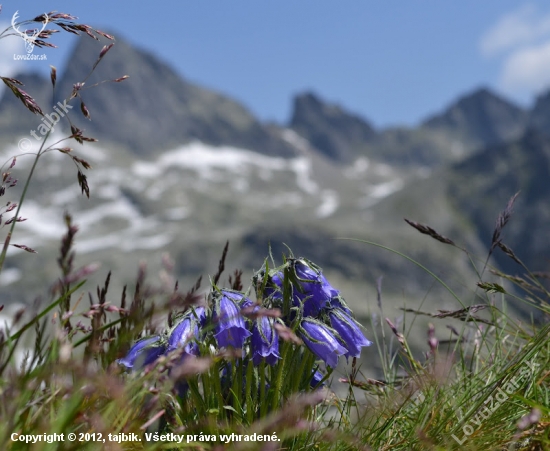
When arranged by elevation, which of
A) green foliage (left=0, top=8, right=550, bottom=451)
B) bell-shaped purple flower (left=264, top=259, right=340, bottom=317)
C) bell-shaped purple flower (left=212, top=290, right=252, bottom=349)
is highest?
bell-shaped purple flower (left=264, top=259, right=340, bottom=317)

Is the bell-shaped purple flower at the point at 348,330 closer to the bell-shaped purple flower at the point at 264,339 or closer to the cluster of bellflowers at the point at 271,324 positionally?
the cluster of bellflowers at the point at 271,324

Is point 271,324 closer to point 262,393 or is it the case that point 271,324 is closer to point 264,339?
point 264,339

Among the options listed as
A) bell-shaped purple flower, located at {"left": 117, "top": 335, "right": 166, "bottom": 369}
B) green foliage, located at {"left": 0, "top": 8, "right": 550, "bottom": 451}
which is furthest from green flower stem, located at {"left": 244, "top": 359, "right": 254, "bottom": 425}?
bell-shaped purple flower, located at {"left": 117, "top": 335, "right": 166, "bottom": 369}

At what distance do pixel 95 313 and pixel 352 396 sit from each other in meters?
1.53

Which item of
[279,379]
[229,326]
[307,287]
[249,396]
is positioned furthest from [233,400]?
[307,287]

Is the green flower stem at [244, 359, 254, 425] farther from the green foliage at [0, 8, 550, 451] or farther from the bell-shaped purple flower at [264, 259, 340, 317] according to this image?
the bell-shaped purple flower at [264, 259, 340, 317]

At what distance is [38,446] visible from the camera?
4.58ft

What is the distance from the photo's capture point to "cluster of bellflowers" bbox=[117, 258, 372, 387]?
233cm

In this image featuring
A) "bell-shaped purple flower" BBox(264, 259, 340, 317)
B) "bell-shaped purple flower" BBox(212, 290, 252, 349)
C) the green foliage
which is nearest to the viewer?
the green foliage

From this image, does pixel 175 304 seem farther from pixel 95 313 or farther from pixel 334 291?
pixel 334 291

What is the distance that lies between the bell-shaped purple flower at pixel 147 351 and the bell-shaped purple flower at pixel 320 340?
648 millimetres

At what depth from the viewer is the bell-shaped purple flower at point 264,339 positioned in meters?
2.32

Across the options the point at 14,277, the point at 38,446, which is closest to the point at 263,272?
the point at 38,446

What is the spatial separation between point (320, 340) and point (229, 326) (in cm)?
39
